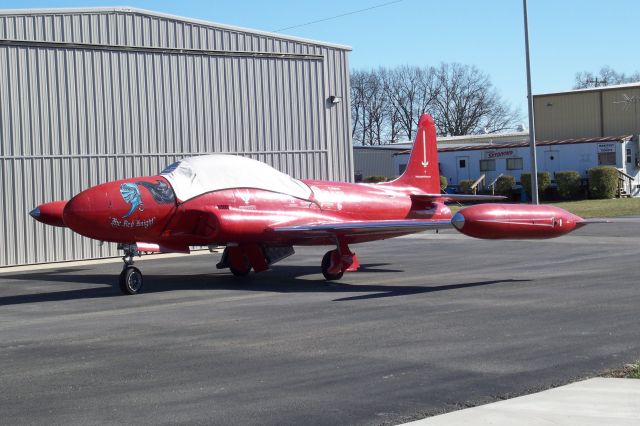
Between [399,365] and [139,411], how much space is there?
2675 mm

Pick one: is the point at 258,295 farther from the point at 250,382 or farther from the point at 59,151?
the point at 59,151

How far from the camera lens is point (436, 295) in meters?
14.1

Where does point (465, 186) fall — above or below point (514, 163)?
below

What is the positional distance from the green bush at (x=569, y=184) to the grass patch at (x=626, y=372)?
4265 cm

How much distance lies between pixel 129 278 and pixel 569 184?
37.9 metres

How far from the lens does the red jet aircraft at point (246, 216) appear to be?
15.1 metres

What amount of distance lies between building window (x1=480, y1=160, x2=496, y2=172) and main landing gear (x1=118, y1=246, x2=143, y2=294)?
41.8 m

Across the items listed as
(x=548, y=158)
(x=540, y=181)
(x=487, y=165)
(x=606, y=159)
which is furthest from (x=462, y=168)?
(x=606, y=159)

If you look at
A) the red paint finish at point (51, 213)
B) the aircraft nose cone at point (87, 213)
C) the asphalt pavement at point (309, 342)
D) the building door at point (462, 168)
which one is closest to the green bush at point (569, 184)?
the building door at point (462, 168)

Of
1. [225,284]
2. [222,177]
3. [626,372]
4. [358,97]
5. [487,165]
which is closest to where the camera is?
[626,372]

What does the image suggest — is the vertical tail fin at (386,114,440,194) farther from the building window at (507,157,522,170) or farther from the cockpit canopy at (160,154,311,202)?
the building window at (507,157,522,170)

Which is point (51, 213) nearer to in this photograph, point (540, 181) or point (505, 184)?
point (540, 181)

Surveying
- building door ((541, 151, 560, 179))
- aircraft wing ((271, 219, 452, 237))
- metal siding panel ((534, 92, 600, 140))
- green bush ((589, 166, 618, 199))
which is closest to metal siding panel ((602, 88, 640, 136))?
metal siding panel ((534, 92, 600, 140))

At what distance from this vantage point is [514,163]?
5422cm
